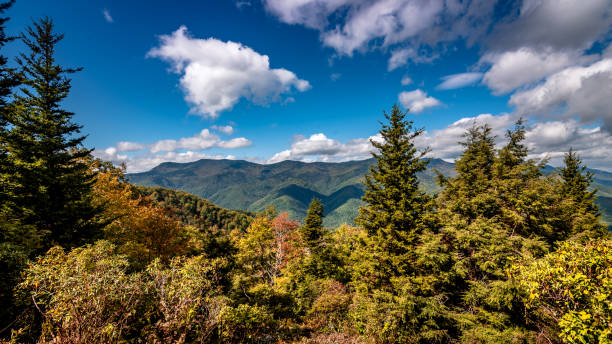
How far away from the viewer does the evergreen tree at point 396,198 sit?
15094mm

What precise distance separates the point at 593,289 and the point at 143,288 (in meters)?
14.1

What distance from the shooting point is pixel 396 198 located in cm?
1602

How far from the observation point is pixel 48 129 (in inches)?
606

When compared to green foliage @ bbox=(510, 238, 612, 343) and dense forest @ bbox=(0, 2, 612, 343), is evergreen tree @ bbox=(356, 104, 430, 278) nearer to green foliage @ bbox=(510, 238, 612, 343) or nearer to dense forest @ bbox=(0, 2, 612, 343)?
dense forest @ bbox=(0, 2, 612, 343)

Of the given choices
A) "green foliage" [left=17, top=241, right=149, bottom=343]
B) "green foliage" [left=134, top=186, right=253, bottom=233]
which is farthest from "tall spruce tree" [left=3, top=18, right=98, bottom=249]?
"green foliage" [left=134, top=186, right=253, bottom=233]

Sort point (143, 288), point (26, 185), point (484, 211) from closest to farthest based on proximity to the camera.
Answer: point (143, 288) < point (26, 185) < point (484, 211)

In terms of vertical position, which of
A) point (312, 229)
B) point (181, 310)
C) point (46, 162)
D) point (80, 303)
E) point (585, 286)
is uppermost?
point (46, 162)

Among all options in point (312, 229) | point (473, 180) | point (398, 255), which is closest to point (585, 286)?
point (398, 255)

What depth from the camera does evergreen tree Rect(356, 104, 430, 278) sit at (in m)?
15.1

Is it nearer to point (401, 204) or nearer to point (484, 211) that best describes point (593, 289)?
point (401, 204)

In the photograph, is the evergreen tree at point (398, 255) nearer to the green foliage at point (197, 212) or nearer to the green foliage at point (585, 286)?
the green foliage at point (585, 286)

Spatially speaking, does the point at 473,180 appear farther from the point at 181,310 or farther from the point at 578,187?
the point at 181,310

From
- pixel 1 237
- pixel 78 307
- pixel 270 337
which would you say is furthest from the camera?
pixel 270 337

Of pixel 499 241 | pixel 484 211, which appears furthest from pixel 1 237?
pixel 484 211
